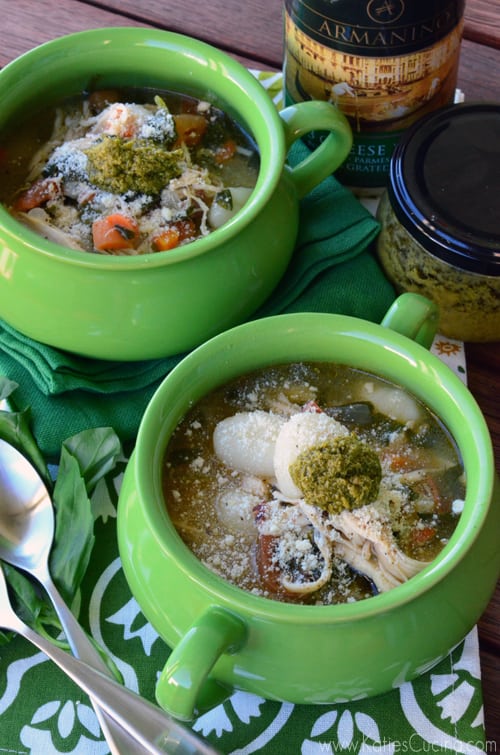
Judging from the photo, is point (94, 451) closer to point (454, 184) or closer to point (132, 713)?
point (132, 713)

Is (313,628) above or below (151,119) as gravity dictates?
below

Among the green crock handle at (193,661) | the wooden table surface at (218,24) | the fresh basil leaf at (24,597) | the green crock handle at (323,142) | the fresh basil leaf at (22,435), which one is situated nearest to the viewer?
the green crock handle at (193,661)

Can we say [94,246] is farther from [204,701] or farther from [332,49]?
[204,701]

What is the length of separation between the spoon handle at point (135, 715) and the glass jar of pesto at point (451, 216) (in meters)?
0.62

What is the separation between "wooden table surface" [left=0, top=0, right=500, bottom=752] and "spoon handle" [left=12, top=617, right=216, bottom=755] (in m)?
1.04

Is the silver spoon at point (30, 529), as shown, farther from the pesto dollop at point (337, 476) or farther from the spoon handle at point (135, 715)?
the pesto dollop at point (337, 476)

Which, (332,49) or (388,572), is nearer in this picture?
(388,572)

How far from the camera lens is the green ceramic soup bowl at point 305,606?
3.01 feet

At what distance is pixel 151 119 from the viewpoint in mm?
1357

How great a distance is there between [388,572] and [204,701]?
22 cm

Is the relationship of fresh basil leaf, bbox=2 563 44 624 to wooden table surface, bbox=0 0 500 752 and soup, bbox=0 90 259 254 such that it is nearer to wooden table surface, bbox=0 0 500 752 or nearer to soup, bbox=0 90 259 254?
soup, bbox=0 90 259 254

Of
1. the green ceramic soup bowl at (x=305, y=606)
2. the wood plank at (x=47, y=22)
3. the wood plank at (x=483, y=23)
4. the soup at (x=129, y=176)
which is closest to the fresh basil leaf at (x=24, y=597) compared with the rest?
the green ceramic soup bowl at (x=305, y=606)

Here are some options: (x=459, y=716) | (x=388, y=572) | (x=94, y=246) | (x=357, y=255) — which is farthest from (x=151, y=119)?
(x=459, y=716)

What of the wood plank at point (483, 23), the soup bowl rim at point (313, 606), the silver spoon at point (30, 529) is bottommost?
the silver spoon at point (30, 529)
